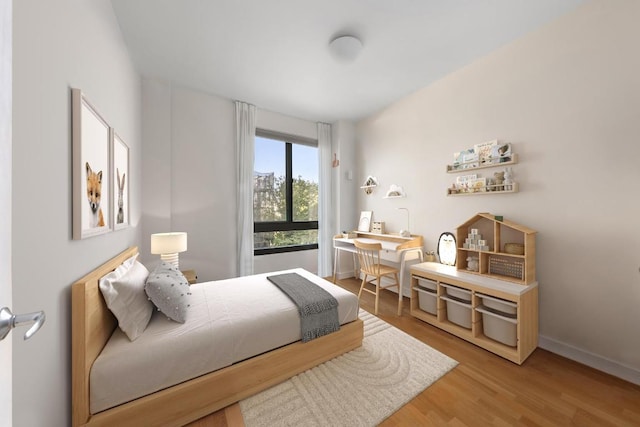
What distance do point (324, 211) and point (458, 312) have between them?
2.37m

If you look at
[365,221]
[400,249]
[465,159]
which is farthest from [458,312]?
[365,221]

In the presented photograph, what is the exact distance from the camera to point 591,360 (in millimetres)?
1791

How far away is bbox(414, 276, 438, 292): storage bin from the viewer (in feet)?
7.95

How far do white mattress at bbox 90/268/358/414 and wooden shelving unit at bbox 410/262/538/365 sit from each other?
0.96 m

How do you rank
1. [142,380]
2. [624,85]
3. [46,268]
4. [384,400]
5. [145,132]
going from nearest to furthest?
1. [46,268]
2. [142,380]
3. [384,400]
4. [624,85]
5. [145,132]

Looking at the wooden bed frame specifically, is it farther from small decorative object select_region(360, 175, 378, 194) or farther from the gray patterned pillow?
small decorative object select_region(360, 175, 378, 194)

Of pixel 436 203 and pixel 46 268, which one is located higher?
pixel 436 203

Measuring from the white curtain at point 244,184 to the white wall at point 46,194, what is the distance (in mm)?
1876

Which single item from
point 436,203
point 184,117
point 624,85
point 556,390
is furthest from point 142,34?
point 556,390

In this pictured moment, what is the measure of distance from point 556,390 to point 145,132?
4382mm

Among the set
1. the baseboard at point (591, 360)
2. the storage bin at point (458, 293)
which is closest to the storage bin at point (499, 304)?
the storage bin at point (458, 293)

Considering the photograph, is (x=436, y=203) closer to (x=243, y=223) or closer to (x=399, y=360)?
(x=399, y=360)

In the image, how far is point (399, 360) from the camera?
6.10 ft

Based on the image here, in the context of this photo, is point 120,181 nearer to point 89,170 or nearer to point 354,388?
point 89,170
